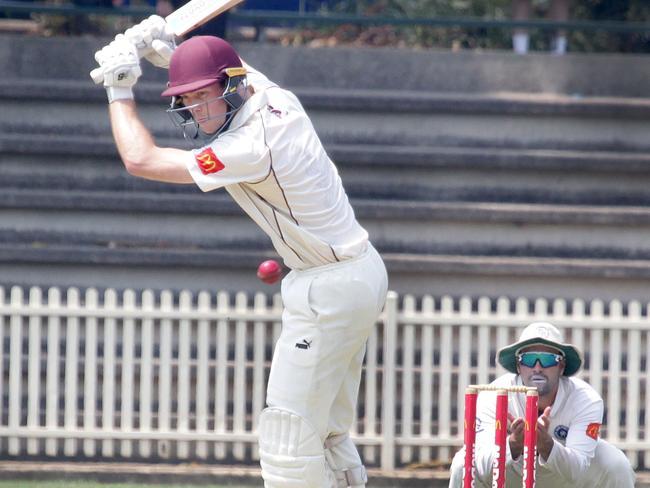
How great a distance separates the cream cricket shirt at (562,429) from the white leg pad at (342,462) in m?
0.60

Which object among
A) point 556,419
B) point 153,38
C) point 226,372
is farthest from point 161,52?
point 226,372

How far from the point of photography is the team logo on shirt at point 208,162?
450 cm

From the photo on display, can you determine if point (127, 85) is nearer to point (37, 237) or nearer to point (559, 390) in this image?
point (559, 390)

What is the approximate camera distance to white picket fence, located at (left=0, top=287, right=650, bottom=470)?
717cm

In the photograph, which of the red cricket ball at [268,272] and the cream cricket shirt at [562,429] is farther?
the red cricket ball at [268,272]

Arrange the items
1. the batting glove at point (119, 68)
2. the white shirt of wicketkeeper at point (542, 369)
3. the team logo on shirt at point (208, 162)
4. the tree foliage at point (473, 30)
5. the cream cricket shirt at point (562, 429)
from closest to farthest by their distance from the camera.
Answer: the team logo on shirt at point (208, 162), the batting glove at point (119, 68), the cream cricket shirt at point (562, 429), the white shirt of wicketkeeper at point (542, 369), the tree foliage at point (473, 30)

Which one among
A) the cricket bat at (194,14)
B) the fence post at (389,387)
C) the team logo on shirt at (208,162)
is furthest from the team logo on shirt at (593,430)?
the cricket bat at (194,14)

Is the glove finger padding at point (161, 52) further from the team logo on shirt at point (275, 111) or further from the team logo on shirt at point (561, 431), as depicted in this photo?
the team logo on shirt at point (561, 431)

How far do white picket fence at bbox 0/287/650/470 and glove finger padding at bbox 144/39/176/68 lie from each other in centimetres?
235

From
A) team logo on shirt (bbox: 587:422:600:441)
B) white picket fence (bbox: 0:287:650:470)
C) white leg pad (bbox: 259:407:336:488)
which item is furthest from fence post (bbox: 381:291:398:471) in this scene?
white leg pad (bbox: 259:407:336:488)

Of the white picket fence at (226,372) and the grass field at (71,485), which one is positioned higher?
the white picket fence at (226,372)

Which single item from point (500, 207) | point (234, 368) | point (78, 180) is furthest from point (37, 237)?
point (500, 207)

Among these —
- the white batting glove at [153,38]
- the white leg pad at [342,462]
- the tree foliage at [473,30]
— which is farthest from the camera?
the tree foliage at [473,30]

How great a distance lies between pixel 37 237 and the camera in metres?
8.89
